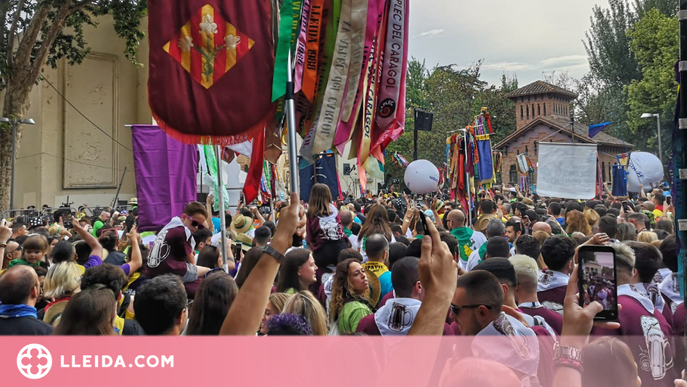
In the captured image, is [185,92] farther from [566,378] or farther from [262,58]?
[566,378]

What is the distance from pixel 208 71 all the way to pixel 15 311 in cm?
219

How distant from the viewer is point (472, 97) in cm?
5509

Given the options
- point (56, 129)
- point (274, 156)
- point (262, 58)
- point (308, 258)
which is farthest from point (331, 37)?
point (56, 129)

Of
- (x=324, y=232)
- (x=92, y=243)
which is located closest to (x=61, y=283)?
(x=92, y=243)

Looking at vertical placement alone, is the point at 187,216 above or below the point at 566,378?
above

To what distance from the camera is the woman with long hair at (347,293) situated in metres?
4.33

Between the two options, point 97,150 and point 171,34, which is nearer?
point 171,34

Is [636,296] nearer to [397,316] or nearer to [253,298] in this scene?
[397,316]

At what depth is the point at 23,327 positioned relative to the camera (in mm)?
3936

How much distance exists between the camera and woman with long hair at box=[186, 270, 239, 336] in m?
3.12

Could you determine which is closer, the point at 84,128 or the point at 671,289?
the point at 671,289

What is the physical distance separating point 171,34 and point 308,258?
207cm

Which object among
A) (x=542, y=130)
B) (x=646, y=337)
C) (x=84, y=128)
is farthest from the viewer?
(x=542, y=130)

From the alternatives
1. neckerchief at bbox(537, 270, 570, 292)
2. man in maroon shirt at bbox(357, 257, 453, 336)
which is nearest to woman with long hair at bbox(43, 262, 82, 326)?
man in maroon shirt at bbox(357, 257, 453, 336)
